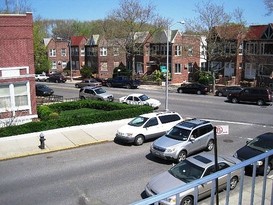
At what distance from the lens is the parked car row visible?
12148 millimetres

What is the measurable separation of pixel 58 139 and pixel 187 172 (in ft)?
35.7

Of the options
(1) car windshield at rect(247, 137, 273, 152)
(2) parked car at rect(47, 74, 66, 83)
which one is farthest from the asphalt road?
(2) parked car at rect(47, 74, 66, 83)

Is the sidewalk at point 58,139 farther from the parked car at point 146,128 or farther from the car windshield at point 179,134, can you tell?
the car windshield at point 179,134

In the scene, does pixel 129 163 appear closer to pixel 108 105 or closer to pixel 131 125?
pixel 131 125

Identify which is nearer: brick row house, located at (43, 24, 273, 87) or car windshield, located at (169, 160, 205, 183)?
car windshield, located at (169, 160, 205, 183)

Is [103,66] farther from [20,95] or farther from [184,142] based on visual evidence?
[184,142]

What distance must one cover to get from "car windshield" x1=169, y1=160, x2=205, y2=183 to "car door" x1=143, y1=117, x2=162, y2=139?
7275mm

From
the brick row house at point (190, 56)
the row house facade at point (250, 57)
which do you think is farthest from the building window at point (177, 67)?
the row house facade at point (250, 57)

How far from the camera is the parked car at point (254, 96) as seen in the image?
33.4m

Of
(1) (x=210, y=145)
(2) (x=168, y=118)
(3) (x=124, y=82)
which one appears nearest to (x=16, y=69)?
(2) (x=168, y=118)

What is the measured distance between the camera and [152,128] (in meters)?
20.4

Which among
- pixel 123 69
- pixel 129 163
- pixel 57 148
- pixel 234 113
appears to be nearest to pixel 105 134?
pixel 57 148

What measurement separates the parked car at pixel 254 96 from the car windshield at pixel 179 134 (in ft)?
62.0

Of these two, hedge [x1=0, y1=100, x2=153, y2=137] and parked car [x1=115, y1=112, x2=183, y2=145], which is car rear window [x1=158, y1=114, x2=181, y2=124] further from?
hedge [x1=0, y1=100, x2=153, y2=137]
